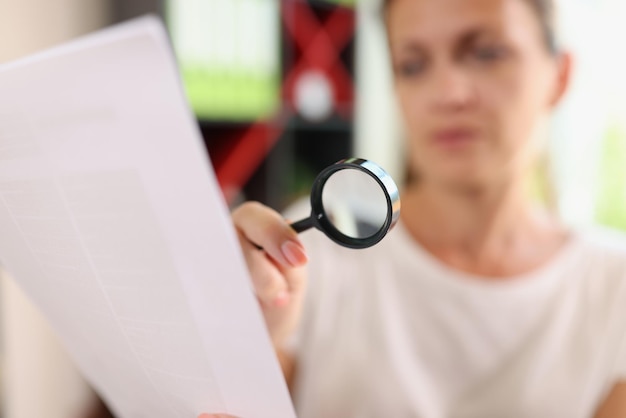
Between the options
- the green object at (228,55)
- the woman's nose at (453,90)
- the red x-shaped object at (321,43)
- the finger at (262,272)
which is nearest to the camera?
the finger at (262,272)

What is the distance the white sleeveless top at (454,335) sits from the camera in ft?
3.37

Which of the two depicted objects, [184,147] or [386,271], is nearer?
[184,147]

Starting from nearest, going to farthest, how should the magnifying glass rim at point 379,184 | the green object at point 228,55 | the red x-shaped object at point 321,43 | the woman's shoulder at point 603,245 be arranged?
the magnifying glass rim at point 379,184 → the woman's shoulder at point 603,245 → the green object at point 228,55 → the red x-shaped object at point 321,43

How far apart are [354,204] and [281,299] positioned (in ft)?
0.43

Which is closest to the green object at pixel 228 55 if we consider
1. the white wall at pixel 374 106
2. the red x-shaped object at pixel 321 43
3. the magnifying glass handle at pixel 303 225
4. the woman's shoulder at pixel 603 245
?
the red x-shaped object at pixel 321 43

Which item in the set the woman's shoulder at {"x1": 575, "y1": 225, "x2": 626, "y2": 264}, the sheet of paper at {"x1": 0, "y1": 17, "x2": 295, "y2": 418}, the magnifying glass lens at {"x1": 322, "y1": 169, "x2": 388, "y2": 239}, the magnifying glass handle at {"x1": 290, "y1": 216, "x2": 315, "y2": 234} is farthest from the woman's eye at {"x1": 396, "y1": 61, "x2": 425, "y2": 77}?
the sheet of paper at {"x1": 0, "y1": 17, "x2": 295, "y2": 418}

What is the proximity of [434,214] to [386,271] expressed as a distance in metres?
0.14

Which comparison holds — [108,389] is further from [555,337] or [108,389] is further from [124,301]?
[555,337]

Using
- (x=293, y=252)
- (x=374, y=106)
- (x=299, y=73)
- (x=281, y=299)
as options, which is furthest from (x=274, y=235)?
(x=374, y=106)

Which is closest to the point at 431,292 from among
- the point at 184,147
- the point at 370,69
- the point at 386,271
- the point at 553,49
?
the point at 386,271

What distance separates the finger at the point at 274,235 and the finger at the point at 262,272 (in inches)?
0.6

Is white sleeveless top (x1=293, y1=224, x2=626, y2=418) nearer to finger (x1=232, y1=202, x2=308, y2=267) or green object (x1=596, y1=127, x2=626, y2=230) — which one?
finger (x1=232, y1=202, x2=308, y2=267)

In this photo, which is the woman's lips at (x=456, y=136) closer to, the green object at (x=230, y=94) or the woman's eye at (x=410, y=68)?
the woman's eye at (x=410, y=68)

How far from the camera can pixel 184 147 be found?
Answer: 0.36 m
